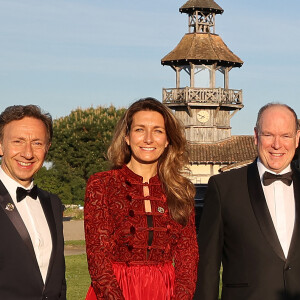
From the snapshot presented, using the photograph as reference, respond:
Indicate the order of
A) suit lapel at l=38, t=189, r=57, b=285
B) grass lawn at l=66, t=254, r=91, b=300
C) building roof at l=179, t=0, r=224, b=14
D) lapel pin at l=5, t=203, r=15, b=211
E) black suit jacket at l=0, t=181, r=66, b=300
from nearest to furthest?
black suit jacket at l=0, t=181, r=66, b=300 → lapel pin at l=5, t=203, r=15, b=211 → suit lapel at l=38, t=189, r=57, b=285 → grass lawn at l=66, t=254, r=91, b=300 → building roof at l=179, t=0, r=224, b=14

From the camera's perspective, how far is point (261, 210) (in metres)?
5.52

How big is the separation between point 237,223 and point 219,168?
49.1 metres

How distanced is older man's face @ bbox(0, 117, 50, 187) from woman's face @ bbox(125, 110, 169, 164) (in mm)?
733

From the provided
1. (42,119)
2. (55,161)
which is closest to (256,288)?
(42,119)

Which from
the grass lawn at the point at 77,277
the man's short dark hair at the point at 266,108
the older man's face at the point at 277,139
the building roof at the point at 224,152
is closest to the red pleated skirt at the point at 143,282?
the older man's face at the point at 277,139

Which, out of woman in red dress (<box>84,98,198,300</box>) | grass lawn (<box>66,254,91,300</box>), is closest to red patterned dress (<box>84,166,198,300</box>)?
woman in red dress (<box>84,98,198,300</box>)

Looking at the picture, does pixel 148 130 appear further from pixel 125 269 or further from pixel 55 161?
pixel 55 161

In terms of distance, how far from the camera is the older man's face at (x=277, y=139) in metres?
5.46

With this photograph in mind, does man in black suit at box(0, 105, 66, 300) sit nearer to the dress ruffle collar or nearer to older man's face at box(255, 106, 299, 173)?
the dress ruffle collar

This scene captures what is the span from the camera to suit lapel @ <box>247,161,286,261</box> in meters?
5.40

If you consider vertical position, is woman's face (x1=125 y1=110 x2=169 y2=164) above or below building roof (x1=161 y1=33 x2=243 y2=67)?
below

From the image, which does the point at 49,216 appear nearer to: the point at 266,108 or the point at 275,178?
the point at 275,178

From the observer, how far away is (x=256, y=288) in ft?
18.0

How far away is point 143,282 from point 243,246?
0.88 meters
